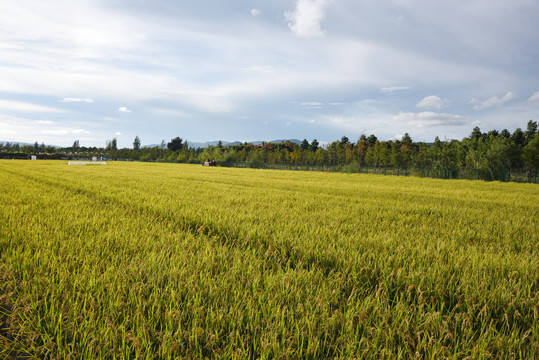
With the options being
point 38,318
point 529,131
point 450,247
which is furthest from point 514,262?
point 529,131

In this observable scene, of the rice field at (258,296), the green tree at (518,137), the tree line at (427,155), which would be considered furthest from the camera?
the green tree at (518,137)

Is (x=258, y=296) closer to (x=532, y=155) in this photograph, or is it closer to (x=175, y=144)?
(x=532, y=155)

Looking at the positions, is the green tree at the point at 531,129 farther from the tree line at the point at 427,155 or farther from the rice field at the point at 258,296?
the rice field at the point at 258,296

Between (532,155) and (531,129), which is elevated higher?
(531,129)

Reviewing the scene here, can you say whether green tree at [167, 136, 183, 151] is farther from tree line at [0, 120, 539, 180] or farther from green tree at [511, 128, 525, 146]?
green tree at [511, 128, 525, 146]

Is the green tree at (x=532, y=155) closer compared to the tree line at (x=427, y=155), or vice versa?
the tree line at (x=427, y=155)

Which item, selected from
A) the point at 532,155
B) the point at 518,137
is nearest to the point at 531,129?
the point at 518,137

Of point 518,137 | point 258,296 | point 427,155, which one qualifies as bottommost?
point 258,296

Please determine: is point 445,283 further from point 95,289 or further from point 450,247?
point 95,289

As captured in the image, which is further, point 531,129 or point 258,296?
point 531,129

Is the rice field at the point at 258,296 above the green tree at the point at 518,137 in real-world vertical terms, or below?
below

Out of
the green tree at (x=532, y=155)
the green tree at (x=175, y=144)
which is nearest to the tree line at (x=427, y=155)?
the green tree at (x=532, y=155)

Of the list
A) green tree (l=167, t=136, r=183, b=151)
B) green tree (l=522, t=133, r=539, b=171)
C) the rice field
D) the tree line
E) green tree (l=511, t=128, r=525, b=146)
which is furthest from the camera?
green tree (l=167, t=136, r=183, b=151)

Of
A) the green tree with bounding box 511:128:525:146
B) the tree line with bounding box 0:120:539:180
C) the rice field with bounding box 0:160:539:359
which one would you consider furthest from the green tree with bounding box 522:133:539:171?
the rice field with bounding box 0:160:539:359
